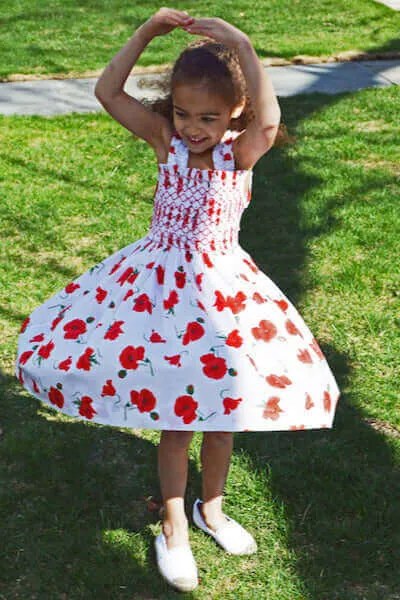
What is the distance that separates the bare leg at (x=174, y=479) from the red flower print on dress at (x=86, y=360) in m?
0.36

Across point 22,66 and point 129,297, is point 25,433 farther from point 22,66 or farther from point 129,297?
point 22,66

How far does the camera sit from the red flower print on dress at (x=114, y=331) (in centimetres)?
281

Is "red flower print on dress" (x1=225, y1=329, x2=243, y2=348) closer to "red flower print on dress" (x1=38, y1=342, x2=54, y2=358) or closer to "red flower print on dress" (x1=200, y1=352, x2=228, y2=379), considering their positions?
"red flower print on dress" (x1=200, y1=352, x2=228, y2=379)

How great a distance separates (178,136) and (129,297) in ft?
1.87

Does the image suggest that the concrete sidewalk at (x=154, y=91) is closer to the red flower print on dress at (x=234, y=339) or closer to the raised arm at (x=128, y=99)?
the raised arm at (x=128, y=99)

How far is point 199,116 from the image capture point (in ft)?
9.16

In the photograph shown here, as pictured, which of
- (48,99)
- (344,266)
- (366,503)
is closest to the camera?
(366,503)

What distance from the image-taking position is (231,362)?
273 cm

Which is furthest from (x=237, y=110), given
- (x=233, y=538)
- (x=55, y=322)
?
(x=233, y=538)

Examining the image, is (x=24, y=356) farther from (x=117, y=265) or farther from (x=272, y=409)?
(x=272, y=409)

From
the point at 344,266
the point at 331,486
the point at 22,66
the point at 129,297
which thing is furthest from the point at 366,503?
the point at 22,66

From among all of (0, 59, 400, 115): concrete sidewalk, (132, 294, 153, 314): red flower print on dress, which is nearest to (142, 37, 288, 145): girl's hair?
(132, 294, 153, 314): red flower print on dress

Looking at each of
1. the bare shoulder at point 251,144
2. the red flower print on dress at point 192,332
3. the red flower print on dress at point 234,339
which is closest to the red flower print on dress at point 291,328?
the red flower print on dress at point 234,339

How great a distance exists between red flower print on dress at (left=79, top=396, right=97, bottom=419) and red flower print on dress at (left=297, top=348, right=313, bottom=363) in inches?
27.1
